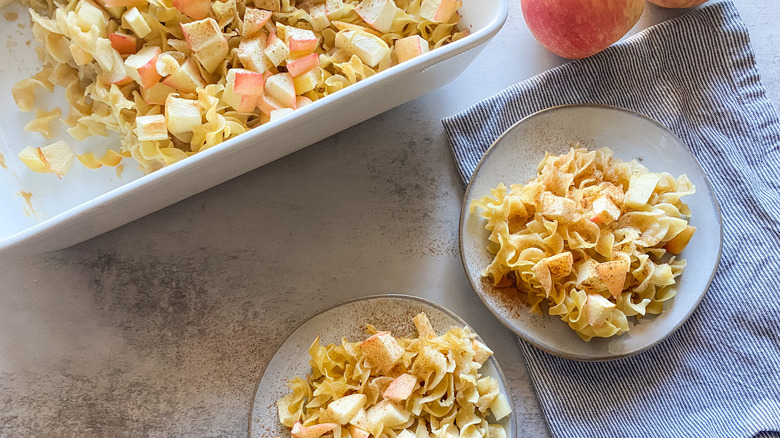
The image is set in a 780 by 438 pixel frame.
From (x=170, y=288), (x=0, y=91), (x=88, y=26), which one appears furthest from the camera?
(x=170, y=288)

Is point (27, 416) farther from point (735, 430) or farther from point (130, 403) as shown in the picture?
point (735, 430)

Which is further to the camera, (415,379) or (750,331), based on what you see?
(750,331)

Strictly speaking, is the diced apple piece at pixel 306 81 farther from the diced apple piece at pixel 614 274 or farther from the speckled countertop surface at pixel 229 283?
the diced apple piece at pixel 614 274

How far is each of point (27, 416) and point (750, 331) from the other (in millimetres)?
1533

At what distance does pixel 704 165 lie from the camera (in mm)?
1414

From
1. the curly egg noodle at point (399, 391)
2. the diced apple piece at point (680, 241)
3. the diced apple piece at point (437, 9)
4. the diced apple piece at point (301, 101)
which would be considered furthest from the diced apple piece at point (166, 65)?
the diced apple piece at point (680, 241)

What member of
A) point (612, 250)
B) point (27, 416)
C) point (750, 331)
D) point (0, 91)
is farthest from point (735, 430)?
point (0, 91)

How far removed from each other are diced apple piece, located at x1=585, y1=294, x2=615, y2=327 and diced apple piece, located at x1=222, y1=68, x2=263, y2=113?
2.43 feet

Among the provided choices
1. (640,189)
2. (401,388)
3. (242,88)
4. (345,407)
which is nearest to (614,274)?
(640,189)

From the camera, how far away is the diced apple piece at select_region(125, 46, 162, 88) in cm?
115

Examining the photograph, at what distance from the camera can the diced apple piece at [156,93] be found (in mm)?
1172

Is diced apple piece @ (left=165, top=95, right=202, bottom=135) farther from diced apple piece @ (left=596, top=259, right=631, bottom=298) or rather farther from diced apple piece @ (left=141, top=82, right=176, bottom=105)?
diced apple piece @ (left=596, top=259, right=631, bottom=298)

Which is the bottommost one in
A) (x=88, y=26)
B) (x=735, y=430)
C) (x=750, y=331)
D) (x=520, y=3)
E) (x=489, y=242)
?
(x=735, y=430)

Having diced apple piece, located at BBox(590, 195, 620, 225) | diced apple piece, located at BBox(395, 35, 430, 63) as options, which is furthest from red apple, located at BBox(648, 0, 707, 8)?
diced apple piece, located at BBox(395, 35, 430, 63)
